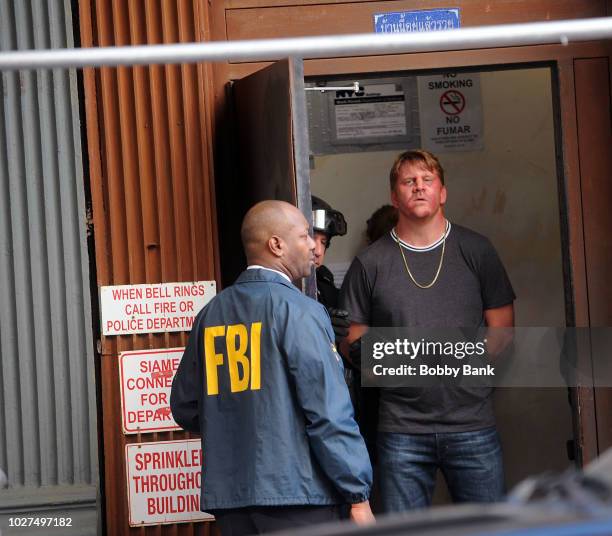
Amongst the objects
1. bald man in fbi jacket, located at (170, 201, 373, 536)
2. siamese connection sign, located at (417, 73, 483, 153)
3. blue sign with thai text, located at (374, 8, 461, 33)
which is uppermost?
blue sign with thai text, located at (374, 8, 461, 33)

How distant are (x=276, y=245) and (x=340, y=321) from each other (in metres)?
1.12

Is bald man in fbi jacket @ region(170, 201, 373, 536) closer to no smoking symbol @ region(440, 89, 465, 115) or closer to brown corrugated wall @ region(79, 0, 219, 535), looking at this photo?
brown corrugated wall @ region(79, 0, 219, 535)

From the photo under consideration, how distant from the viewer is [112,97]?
5.18 metres

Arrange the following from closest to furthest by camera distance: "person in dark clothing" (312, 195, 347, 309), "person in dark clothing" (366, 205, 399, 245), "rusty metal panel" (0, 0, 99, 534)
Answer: "rusty metal panel" (0, 0, 99, 534) < "person in dark clothing" (312, 195, 347, 309) < "person in dark clothing" (366, 205, 399, 245)

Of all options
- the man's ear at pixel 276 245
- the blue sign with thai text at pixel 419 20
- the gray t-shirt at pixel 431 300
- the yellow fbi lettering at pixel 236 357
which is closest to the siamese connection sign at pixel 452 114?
the blue sign with thai text at pixel 419 20

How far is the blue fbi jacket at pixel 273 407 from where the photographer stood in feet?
13.3

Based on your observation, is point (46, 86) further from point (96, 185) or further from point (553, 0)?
point (553, 0)

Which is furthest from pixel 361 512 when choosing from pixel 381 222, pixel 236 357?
pixel 381 222

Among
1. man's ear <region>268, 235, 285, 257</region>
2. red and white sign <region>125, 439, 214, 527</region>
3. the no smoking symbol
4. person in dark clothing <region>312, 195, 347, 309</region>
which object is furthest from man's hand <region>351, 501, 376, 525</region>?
the no smoking symbol

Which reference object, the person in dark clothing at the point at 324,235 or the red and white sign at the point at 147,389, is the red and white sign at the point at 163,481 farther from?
the person in dark clothing at the point at 324,235

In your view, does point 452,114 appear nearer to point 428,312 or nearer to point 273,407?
point 428,312

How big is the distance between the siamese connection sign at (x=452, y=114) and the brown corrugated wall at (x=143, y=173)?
8.59 ft

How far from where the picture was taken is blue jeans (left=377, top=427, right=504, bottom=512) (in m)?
5.18

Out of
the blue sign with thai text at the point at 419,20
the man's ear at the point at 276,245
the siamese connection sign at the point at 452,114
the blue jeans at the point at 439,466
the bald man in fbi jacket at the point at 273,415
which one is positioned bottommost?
the blue jeans at the point at 439,466
